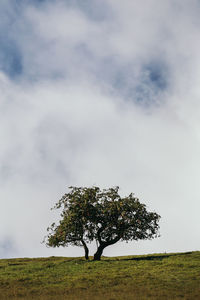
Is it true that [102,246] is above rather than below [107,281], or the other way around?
above

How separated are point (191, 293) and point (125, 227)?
25.0 m

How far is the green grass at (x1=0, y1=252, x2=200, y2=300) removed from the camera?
26062 mm

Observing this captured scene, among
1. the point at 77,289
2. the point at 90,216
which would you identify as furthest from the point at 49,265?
the point at 77,289

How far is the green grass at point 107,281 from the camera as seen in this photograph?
26062 mm

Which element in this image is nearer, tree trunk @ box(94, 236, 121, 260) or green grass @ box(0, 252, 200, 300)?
green grass @ box(0, 252, 200, 300)

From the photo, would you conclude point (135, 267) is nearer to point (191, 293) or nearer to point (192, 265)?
point (192, 265)

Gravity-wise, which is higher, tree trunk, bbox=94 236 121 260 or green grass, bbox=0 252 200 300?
tree trunk, bbox=94 236 121 260

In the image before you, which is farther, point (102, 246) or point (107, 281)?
point (102, 246)

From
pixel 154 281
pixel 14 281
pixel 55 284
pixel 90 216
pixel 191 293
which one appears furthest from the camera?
pixel 90 216

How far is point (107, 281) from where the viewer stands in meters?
32.2

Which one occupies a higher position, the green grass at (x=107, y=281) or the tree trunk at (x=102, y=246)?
the tree trunk at (x=102, y=246)

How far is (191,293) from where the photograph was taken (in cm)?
2514

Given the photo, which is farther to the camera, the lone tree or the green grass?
the lone tree

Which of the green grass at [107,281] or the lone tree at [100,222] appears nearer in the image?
the green grass at [107,281]
